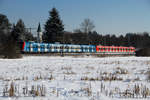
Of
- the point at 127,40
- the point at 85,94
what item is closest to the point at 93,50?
the point at 85,94

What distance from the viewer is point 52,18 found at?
54750 millimetres

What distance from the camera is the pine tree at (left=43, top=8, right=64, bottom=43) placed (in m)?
53.3

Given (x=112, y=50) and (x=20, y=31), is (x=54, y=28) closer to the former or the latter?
(x=20, y=31)

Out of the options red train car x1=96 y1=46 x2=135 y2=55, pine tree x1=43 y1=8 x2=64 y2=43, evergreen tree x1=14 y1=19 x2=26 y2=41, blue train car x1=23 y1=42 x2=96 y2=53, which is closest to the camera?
blue train car x1=23 y1=42 x2=96 y2=53

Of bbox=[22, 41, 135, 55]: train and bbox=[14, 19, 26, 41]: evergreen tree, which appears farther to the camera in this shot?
bbox=[14, 19, 26, 41]: evergreen tree

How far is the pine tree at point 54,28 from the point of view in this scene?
175 ft

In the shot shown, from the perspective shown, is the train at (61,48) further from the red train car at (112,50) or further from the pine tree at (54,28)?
the pine tree at (54,28)

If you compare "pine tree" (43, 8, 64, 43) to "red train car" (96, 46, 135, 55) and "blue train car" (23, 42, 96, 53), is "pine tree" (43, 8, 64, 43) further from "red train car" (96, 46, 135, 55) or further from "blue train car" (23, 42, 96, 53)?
"red train car" (96, 46, 135, 55)

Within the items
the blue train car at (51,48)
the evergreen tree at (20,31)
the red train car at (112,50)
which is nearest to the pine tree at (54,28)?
the evergreen tree at (20,31)

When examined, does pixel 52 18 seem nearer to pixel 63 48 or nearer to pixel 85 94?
pixel 63 48

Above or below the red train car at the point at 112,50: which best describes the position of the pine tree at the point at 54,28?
above

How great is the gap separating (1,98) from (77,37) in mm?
74362

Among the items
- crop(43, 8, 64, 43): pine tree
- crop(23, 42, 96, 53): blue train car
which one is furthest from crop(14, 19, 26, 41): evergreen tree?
crop(23, 42, 96, 53): blue train car

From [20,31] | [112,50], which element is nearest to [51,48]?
[112,50]
